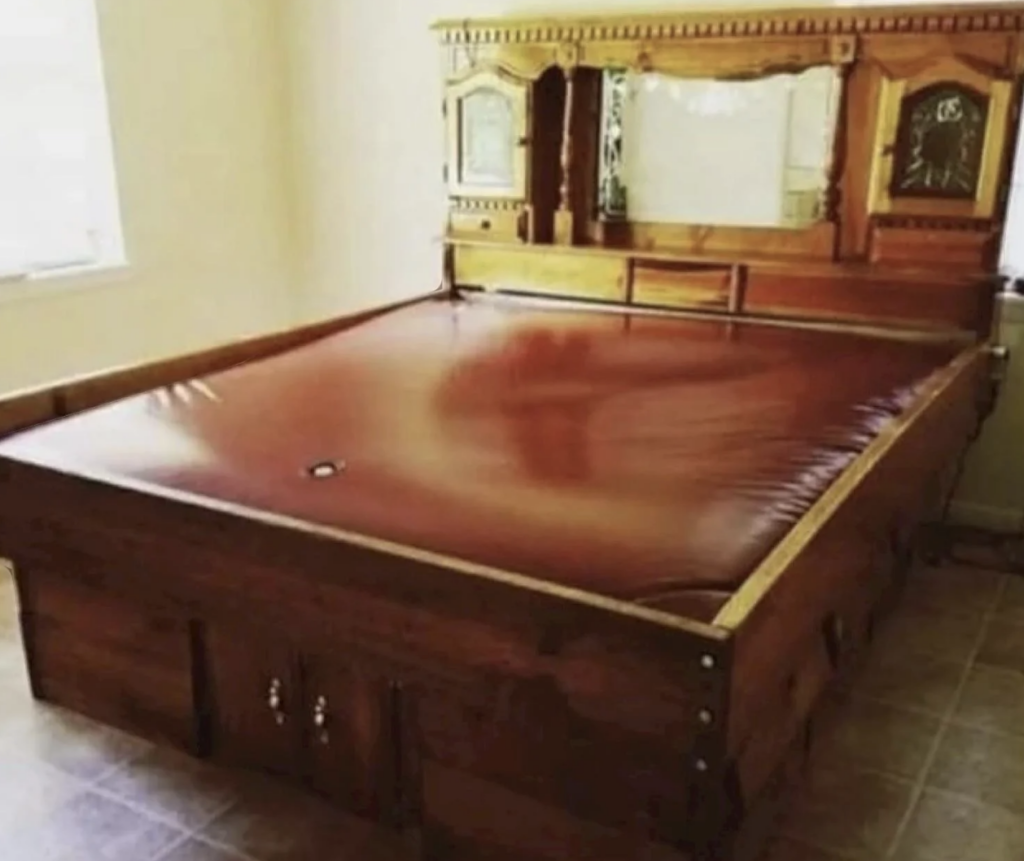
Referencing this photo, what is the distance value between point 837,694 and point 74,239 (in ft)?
9.86

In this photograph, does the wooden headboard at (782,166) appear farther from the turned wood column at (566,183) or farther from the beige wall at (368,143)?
the beige wall at (368,143)

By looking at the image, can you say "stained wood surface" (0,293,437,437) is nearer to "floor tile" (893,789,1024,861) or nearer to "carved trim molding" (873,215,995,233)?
"carved trim molding" (873,215,995,233)

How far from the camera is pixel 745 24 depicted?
3.29 m

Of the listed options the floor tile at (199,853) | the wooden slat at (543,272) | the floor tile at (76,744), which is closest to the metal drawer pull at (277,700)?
the floor tile at (199,853)

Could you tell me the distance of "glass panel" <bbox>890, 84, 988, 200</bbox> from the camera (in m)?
3.06

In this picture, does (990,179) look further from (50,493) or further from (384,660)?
(50,493)

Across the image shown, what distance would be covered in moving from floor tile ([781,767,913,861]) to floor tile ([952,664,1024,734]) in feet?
1.20

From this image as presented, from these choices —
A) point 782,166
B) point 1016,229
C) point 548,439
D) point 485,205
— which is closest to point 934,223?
point 1016,229

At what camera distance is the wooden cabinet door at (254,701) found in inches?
83.7

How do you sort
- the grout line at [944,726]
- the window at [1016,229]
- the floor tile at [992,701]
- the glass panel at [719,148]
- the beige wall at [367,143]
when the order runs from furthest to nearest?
the beige wall at [367,143] → the glass panel at [719,148] → the window at [1016,229] → the floor tile at [992,701] → the grout line at [944,726]

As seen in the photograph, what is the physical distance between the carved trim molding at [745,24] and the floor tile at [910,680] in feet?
5.61

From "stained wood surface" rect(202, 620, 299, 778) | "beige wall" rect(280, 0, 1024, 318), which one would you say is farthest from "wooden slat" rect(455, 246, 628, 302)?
"stained wood surface" rect(202, 620, 299, 778)

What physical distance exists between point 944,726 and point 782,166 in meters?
1.82

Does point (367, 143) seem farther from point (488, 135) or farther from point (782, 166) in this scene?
point (782, 166)
